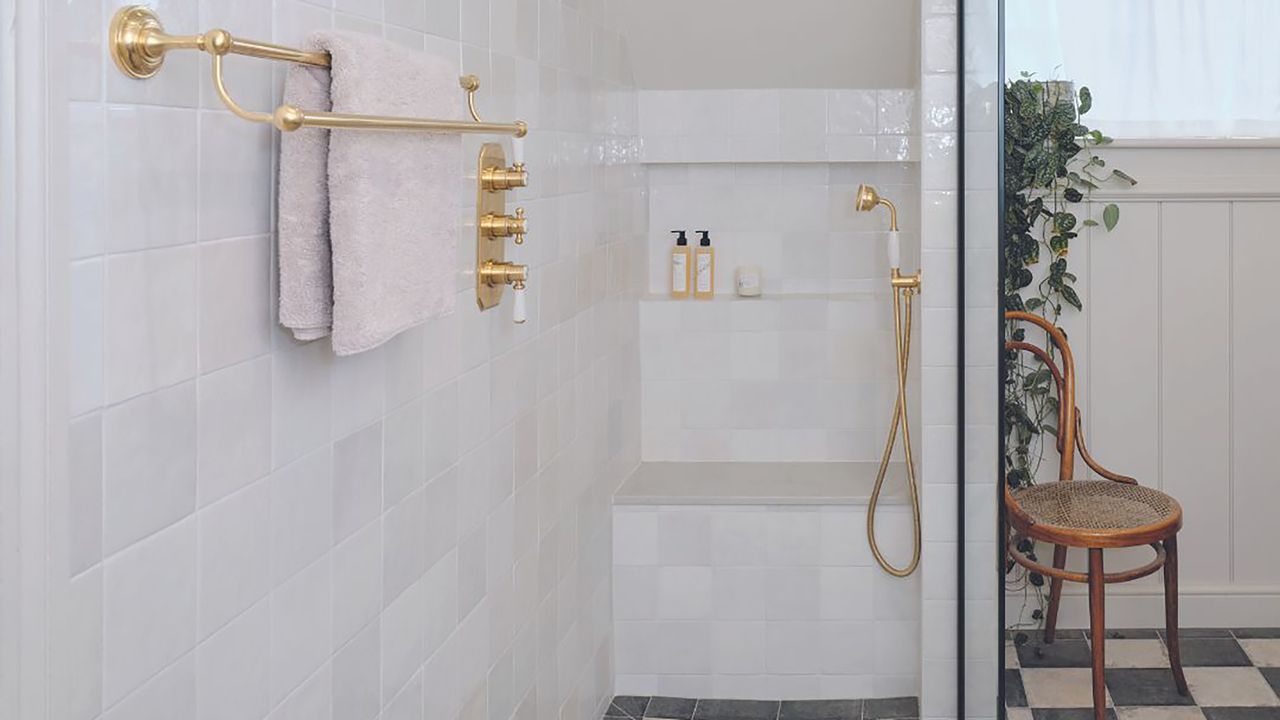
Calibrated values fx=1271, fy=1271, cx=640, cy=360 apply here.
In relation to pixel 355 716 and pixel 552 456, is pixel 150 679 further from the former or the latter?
pixel 552 456

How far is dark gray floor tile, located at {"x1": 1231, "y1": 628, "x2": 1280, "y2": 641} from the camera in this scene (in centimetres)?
201

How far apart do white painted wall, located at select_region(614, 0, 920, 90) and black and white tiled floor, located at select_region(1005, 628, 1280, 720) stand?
5.45 feet

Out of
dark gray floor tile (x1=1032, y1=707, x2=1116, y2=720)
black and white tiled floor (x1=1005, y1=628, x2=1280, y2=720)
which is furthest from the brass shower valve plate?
dark gray floor tile (x1=1032, y1=707, x2=1116, y2=720)

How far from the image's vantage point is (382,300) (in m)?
1.46

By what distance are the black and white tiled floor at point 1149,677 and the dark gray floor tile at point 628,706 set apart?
40.2 inches

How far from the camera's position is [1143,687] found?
7.77ft

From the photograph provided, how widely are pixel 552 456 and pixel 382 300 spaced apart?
134 centimetres

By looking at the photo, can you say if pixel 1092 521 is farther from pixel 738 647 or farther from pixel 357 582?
pixel 357 582

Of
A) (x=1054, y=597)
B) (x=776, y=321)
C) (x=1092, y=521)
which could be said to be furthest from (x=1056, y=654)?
(x=776, y=321)

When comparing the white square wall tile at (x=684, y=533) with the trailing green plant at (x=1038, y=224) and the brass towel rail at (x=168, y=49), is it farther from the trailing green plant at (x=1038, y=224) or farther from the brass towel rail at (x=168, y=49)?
the brass towel rail at (x=168, y=49)

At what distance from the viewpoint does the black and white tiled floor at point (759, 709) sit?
3344mm

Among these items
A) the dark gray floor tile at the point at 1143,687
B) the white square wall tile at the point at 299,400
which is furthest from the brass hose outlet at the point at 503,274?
the dark gray floor tile at the point at 1143,687

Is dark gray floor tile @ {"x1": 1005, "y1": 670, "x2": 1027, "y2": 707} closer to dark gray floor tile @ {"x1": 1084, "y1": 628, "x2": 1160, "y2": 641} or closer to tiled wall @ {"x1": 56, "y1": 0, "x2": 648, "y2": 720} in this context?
dark gray floor tile @ {"x1": 1084, "y1": 628, "x2": 1160, "y2": 641}

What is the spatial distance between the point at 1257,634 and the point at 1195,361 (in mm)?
452
